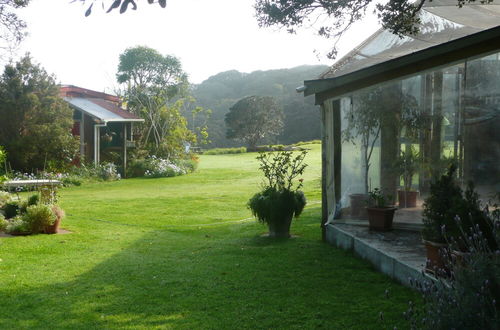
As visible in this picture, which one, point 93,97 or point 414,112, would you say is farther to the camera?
point 93,97

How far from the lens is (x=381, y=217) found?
730 centimetres

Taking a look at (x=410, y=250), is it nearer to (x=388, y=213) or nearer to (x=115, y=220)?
(x=388, y=213)

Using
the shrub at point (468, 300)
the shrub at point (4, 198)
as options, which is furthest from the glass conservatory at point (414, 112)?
the shrub at point (4, 198)

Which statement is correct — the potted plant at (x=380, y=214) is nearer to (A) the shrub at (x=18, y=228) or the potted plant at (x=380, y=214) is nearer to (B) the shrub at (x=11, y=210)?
(A) the shrub at (x=18, y=228)

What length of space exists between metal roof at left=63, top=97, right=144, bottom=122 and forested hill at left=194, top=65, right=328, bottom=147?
29.6 m

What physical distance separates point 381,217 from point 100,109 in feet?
65.9

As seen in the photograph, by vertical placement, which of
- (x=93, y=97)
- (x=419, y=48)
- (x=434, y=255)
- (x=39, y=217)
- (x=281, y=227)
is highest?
(x=93, y=97)

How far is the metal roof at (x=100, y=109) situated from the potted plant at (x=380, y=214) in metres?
17.2

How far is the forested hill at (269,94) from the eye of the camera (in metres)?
56.7

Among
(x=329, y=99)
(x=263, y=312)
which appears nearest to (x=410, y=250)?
(x=263, y=312)

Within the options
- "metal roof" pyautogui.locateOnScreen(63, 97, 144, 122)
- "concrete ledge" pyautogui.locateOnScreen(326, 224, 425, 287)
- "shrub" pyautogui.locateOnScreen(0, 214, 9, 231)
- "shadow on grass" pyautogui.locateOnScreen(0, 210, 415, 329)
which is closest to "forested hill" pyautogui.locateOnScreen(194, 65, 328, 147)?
"metal roof" pyautogui.locateOnScreen(63, 97, 144, 122)

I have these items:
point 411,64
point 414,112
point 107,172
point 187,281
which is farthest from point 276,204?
point 107,172

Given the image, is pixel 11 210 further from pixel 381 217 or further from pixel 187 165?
pixel 187 165

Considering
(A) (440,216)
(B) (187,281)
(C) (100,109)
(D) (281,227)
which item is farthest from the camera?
(C) (100,109)
